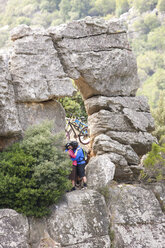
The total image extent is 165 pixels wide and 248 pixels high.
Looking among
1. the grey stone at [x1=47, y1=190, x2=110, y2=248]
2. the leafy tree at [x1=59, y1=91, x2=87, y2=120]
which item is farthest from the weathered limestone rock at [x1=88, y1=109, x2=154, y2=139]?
the leafy tree at [x1=59, y1=91, x2=87, y2=120]

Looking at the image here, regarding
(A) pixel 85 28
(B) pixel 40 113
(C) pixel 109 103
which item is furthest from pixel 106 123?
(A) pixel 85 28

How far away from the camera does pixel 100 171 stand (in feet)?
43.6

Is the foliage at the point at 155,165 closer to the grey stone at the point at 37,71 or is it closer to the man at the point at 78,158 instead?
the man at the point at 78,158

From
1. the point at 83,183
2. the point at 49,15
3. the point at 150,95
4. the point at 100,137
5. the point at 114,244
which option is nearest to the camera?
the point at 114,244

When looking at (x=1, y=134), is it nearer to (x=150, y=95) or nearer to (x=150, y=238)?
(x=150, y=238)

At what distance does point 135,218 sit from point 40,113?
564 centimetres

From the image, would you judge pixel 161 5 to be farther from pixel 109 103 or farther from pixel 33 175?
pixel 33 175

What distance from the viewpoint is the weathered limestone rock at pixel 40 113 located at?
13.2m

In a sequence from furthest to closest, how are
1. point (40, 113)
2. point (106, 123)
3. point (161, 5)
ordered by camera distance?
point (161, 5)
point (106, 123)
point (40, 113)

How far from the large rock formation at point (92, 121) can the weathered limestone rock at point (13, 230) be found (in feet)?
0.09

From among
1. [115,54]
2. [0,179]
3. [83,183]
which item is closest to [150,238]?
[83,183]

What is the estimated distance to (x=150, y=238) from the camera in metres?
12.2

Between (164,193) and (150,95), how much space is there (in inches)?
2277

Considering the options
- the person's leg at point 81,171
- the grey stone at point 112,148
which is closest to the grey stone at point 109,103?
the grey stone at point 112,148
